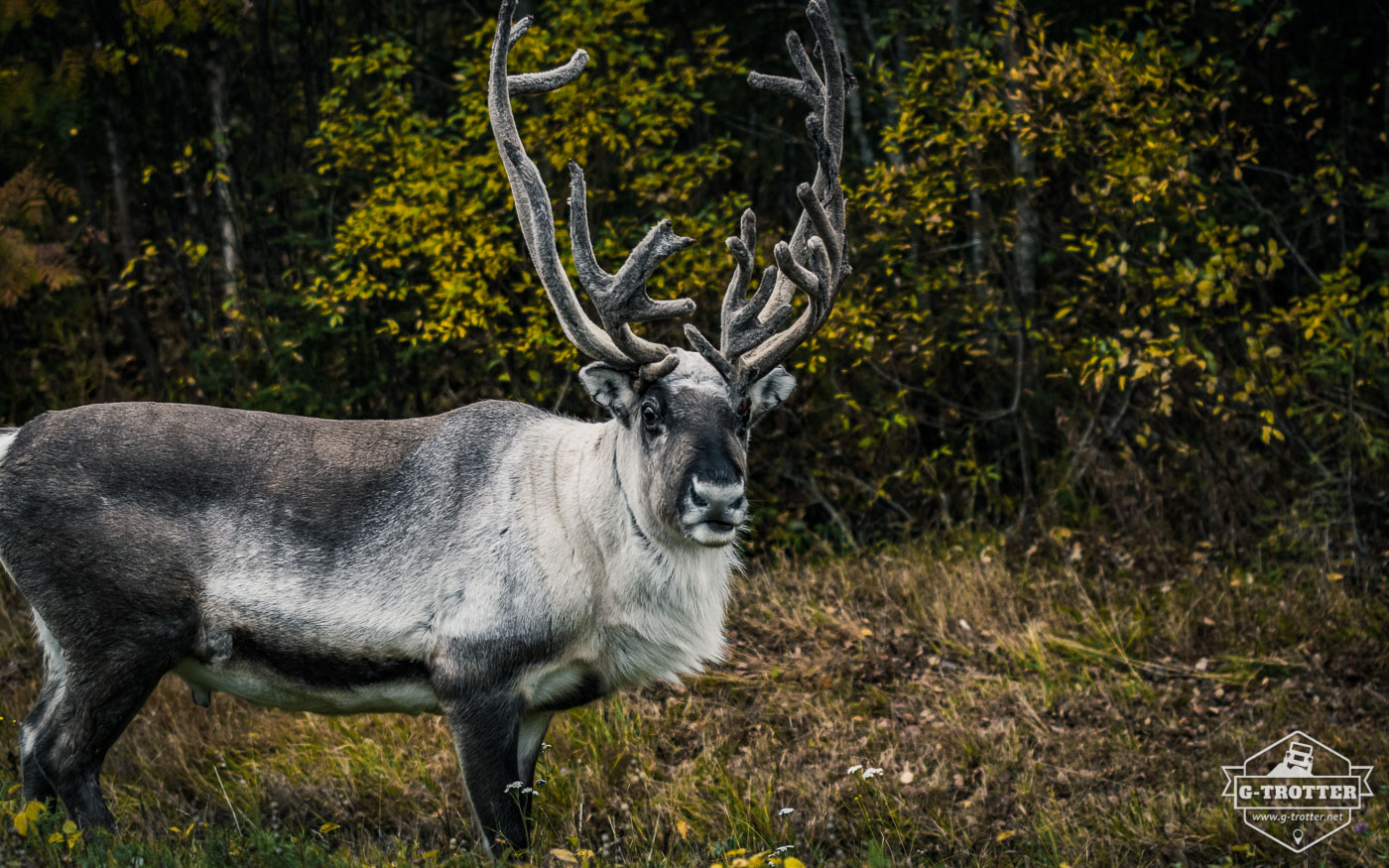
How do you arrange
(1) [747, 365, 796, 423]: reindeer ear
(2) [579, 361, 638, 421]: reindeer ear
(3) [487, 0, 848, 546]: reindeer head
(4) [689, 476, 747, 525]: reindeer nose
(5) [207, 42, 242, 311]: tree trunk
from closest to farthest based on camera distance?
(4) [689, 476, 747, 525]: reindeer nose < (3) [487, 0, 848, 546]: reindeer head < (2) [579, 361, 638, 421]: reindeer ear < (1) [747, 365, 796, 423]: reindeer ear < (5) [207, 42, 242, 311]: tree trunk

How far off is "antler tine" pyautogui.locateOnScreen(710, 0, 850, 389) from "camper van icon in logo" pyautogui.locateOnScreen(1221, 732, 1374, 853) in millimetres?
2808

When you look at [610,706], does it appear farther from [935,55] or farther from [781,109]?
[781,109]

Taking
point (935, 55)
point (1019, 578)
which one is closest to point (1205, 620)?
point (1019, 578)

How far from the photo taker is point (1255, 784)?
5.55 m

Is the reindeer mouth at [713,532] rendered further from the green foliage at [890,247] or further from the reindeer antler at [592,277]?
the green foliage at [890,247]

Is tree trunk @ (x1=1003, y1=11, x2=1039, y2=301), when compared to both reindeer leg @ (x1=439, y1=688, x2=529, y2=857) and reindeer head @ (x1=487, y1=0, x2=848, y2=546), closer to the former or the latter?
reindeer head @ (x1=487, y1=0, x2=848, y2=546)

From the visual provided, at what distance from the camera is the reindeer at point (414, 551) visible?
4.59m

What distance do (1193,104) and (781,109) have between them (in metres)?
4.00

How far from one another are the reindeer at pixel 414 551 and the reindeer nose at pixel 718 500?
0.02 meters

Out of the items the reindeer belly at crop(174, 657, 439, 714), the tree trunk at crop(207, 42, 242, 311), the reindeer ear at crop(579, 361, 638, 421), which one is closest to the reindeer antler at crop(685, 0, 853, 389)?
the reindeer ear at crop(579, 361, 638, 421)

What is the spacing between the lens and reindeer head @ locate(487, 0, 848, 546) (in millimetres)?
4492

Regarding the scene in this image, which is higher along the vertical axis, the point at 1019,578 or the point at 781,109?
the point at 781,109

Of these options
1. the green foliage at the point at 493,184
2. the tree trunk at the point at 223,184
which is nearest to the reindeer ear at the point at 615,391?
the green foliage at the point at 493,184

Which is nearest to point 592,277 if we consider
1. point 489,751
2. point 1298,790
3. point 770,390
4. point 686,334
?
point 686,334
